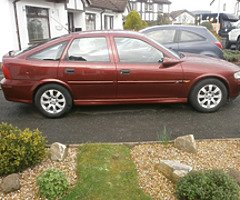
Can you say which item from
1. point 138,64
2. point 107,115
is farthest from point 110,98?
point 138,64

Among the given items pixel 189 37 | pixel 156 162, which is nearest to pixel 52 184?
pixel 156 162

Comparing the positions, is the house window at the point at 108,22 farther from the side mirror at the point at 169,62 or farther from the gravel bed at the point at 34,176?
the gravel bed at the point at 34,176

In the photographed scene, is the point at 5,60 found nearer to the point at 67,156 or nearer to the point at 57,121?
the point at 57,121

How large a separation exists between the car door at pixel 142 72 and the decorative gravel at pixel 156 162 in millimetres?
1405

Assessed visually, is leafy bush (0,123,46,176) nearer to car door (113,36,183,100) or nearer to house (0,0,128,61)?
car door (113,36,183,100)

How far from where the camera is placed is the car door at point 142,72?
195 inches

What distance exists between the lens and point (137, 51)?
16.6 ft

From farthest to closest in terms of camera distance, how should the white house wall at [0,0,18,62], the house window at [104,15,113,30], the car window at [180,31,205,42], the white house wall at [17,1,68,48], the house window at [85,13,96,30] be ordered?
1. the house window at [104,15,113,30]
2. the house window at [85,13,96,30]
3. the white house wall at [17,1,68,48]
4. the white house wall at [0,0,18,62]
5. the car window at [180,31,205,42]

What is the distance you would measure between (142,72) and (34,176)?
263cm

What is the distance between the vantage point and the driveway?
4418 millimetres

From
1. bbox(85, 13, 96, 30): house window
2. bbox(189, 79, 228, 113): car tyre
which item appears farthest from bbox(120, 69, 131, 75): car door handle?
bbox(85, 13, 96, 30): house window

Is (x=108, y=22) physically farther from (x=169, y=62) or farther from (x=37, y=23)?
(x=169, y=62)

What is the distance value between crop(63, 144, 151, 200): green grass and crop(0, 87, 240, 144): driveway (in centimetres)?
54

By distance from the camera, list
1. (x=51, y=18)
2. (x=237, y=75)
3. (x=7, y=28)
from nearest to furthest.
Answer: (x=237, y=75), (x=7, y=28), (x=51, y=18)
